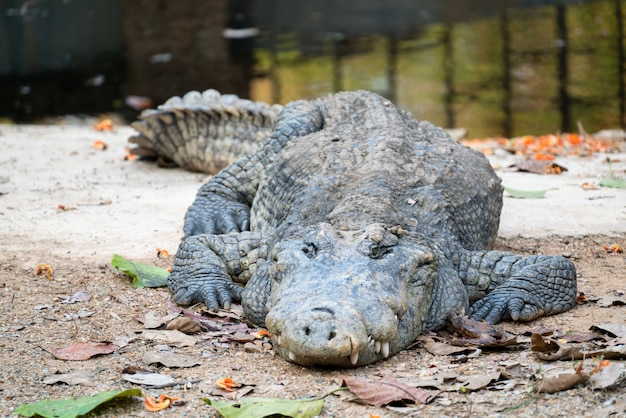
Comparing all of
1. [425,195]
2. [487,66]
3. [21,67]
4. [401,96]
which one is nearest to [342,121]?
[425,195]

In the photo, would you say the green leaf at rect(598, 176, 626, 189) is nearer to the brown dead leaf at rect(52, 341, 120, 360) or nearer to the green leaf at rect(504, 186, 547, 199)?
the green leaf at rect(504, 186, 547, 199)

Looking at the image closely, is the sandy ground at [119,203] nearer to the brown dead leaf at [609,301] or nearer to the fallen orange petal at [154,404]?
the brown dead leaf at [609,301]

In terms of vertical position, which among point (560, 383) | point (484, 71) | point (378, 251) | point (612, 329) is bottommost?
point (612, 329)

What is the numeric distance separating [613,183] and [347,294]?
4446mm

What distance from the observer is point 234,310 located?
510 cm

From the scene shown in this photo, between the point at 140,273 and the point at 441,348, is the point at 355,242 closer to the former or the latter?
the point at 441,348

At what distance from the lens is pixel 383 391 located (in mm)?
3596

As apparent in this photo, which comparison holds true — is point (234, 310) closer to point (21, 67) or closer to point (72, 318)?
point (72, 318)

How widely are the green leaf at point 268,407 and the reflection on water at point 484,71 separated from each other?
416 inches

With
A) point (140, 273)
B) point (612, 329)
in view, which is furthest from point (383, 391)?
point (140, 273)

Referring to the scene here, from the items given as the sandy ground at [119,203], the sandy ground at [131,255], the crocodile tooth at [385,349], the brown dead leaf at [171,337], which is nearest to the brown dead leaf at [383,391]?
the sandy ground at [131,255]

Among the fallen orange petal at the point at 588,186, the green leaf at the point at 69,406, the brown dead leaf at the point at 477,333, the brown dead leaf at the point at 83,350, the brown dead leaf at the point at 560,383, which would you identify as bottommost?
the brown dead leaf at the point at 477,333

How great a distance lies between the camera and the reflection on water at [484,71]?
14.5 metres

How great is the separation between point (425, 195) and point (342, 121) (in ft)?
5.00
